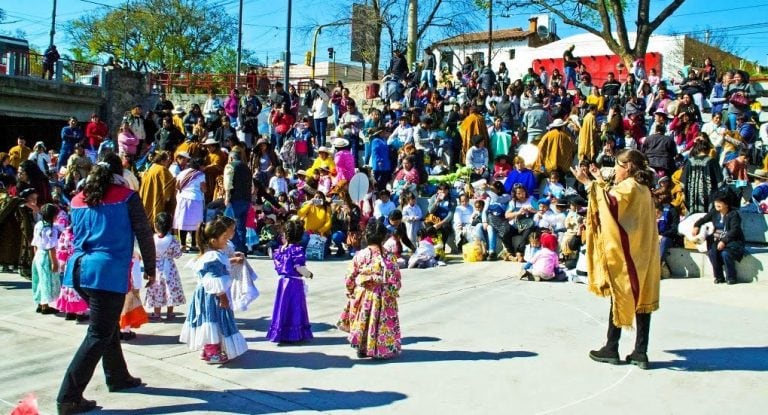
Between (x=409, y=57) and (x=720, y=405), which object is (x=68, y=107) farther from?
(x=720, y=405)

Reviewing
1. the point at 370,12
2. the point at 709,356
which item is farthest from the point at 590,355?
the point at 370,12

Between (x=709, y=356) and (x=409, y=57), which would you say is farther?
(x=409, y=57)

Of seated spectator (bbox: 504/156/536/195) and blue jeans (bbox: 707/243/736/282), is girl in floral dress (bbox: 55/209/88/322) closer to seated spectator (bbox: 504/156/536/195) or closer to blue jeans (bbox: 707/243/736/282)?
blue jeans (bbox: 707/243/736/282)

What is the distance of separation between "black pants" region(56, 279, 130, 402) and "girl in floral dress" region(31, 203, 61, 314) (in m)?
3.17

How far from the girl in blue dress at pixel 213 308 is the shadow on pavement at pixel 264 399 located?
2.22 ft

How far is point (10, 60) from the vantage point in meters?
26.1

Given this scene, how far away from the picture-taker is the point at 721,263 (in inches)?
418

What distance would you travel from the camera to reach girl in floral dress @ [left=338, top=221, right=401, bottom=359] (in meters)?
6.89

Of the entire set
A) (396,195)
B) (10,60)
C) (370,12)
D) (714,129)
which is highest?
(370,12)

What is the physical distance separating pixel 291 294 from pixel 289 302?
0.08m

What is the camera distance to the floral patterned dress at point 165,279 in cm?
832

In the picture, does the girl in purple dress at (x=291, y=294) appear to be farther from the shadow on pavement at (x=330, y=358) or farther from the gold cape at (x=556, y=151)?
the gold cape at (x=556, y=151)

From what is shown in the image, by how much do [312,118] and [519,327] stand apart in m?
13.5

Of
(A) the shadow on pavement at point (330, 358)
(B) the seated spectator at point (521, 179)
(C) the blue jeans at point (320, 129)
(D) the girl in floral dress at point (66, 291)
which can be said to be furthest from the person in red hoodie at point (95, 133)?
(A) the shadow on pavement at point (330, 358)
